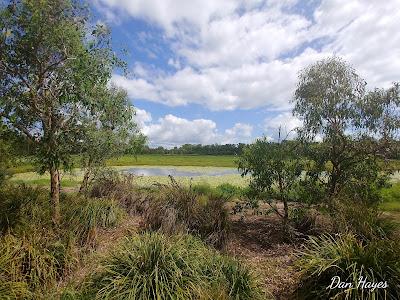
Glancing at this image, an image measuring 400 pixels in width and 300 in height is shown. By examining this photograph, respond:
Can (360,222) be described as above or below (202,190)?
above

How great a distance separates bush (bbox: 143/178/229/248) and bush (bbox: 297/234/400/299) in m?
3.11

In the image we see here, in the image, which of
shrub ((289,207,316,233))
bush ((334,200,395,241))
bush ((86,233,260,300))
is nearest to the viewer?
bush ((86,233,260,300))

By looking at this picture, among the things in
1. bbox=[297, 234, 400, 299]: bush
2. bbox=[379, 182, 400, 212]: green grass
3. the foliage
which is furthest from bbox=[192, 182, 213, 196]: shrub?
bbox=[379, 182, 400, 212]: green grass

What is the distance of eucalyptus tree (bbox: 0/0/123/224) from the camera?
736 cm

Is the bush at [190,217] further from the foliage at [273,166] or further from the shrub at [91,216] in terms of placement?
the foliage at [273,166]

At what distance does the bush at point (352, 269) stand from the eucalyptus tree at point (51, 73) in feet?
19.1

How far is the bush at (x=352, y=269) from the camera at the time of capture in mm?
5613

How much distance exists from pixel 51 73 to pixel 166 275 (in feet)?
18.0

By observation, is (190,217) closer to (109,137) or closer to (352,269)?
(109,137)

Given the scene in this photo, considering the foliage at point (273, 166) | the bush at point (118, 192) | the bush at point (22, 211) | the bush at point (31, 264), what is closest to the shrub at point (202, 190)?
the bush at point (118, 192)

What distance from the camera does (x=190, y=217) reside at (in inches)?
380

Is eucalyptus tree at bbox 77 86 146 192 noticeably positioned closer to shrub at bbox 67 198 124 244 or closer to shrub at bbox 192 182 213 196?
shrub at bbox 67 198 124 244

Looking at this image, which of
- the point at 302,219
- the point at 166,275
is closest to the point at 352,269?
the point at 166,275
